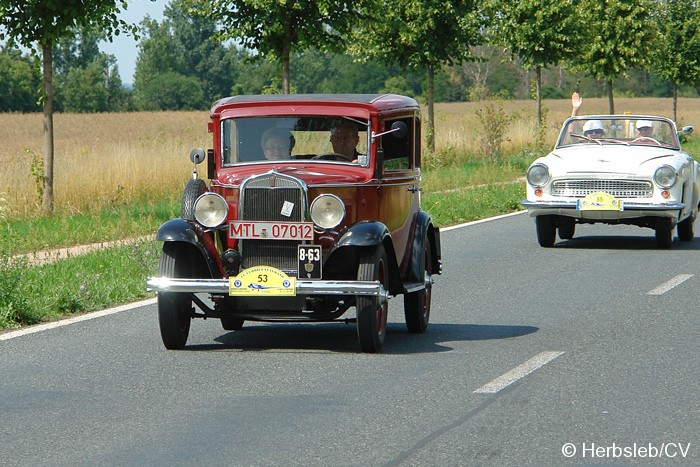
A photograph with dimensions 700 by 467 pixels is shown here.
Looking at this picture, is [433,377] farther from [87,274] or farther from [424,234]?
[87,274]

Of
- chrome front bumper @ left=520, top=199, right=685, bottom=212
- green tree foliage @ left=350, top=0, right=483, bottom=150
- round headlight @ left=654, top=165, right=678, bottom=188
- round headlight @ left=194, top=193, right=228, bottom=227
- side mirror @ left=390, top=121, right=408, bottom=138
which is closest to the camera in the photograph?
round headlight @ left=194, top=193, right=228, bottom=227

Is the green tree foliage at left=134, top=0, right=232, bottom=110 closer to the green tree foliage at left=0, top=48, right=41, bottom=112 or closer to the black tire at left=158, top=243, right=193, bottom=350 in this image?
the green tree foliage at left=0, top=48, right=41, bottom=112

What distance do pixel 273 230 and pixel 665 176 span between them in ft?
28.4

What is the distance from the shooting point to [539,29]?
126 ft

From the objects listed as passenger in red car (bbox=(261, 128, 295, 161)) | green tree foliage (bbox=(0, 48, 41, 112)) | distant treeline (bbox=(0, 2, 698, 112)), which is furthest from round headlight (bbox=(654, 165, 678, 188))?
distant treeline (bbox=(0, 2, 698, 112))

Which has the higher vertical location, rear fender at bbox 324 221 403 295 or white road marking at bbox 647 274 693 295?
rear fender at bbox 324 221 403 295

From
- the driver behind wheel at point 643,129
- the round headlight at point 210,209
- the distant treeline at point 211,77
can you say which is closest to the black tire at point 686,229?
the driver behind wheel at point 643,129

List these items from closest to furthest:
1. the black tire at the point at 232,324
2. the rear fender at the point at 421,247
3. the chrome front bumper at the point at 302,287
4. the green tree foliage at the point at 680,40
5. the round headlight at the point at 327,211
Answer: the chrome front bumper at the point at 302,287 → the round headlight at the point at 327,211 → the rear fender at the point at 421,247 → the black tire at the point at 232,324 → the green tree foliage at the point at 680,40

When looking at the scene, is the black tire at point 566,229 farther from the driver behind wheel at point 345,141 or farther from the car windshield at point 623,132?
the driver behind wheel at point 345,141

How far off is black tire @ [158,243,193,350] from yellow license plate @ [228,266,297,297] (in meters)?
0.46

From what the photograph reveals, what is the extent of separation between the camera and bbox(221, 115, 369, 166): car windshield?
31.6 ft

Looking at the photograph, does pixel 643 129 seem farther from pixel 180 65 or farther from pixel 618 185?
pixel 180 65

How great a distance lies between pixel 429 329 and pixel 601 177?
672 centimetres

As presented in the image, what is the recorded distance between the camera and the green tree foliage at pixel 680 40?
5372cm
